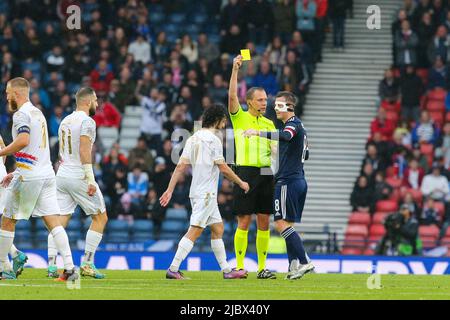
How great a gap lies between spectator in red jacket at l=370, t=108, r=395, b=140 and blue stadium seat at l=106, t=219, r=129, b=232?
649 cm

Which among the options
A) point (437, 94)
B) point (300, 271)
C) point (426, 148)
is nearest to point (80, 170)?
point (300, 271)

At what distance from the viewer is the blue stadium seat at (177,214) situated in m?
27.5

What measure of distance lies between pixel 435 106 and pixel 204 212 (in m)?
14.6

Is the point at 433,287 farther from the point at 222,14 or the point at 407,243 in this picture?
the point at 222,14

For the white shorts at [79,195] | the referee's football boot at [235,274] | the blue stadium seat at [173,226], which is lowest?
the blue stadium seat at [173,226]

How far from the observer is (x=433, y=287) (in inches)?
665

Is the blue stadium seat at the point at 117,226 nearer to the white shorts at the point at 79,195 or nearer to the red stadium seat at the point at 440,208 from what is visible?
the red stadium seat at the point at 440,208

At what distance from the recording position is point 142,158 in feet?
93.5

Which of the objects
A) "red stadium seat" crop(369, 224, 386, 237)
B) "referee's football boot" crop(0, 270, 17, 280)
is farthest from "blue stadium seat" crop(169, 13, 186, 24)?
"referee's football boot" crop(0, 270, 17, 280)

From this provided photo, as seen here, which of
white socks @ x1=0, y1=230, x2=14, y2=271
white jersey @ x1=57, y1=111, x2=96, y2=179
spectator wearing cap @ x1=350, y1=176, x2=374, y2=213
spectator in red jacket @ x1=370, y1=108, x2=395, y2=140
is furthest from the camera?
spectator in red jacket @ x1=370, y1=108, x2=395, y2=140

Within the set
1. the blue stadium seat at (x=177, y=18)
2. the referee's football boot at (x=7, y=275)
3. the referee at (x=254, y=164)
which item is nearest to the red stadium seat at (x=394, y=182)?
the blue stadium seat at (x=177, y=18)

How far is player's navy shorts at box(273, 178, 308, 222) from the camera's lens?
1752 cm

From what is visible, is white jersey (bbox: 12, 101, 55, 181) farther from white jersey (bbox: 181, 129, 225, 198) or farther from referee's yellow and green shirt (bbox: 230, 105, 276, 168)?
referee's yellow and green shirt (bbox: 230, 105, 276, 168)

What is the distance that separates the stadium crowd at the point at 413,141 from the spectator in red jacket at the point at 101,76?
655 centimetres
